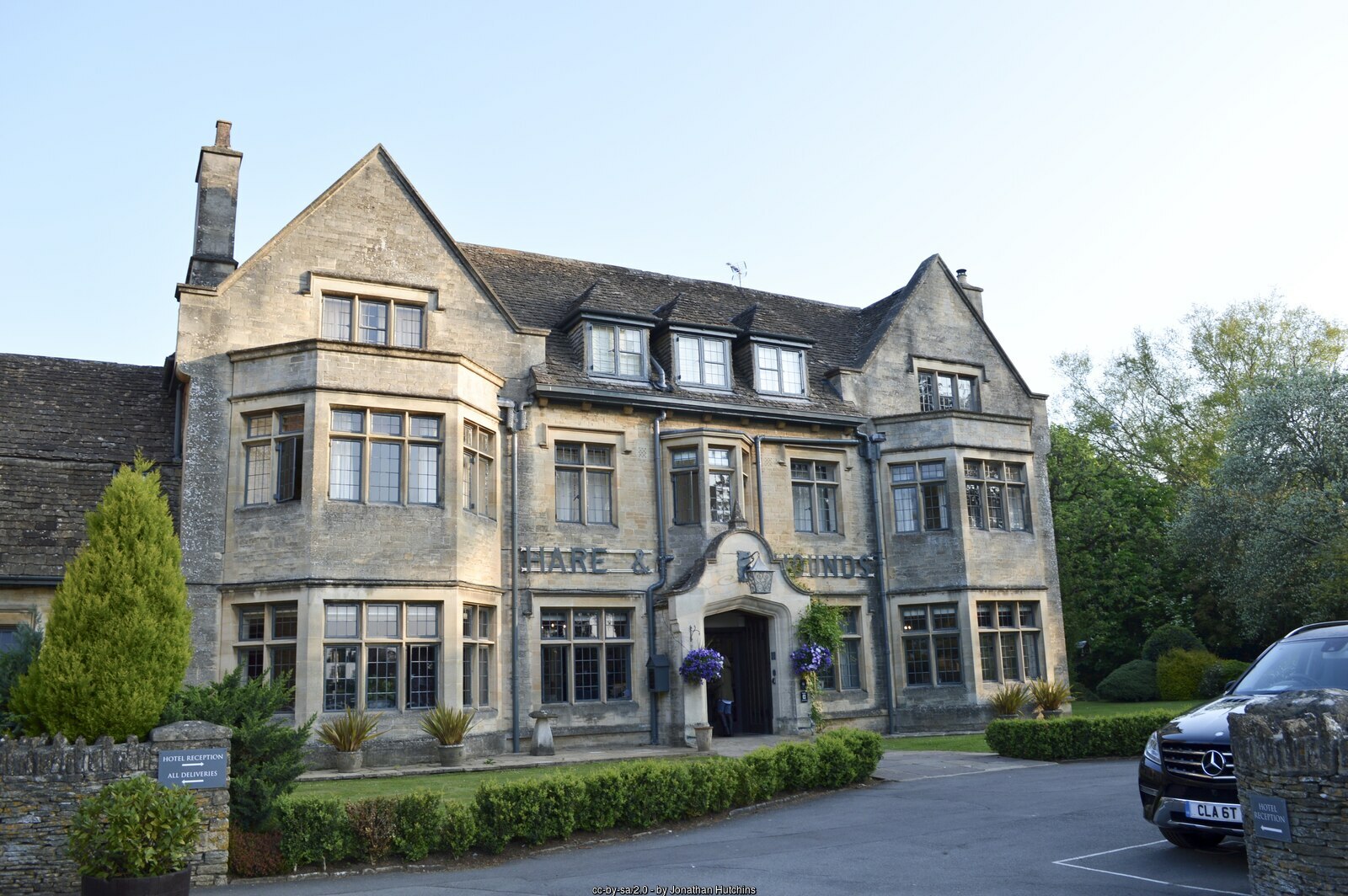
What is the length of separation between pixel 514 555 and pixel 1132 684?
20400 mm

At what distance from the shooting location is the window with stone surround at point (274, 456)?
18750mm

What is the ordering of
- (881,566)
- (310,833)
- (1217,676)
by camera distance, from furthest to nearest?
1. (1217,676)
2. (881,566)
3. (310,833)

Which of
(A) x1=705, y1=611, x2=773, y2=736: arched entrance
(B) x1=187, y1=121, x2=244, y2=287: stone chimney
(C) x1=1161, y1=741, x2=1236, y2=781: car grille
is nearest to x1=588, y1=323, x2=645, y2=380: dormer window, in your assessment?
(A) x1=705, y1=611, x2=773, y2=736: arched entrance

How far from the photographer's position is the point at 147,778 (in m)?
10.2

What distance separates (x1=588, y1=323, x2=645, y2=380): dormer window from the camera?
23.2 m

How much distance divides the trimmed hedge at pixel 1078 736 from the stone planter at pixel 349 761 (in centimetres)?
1141

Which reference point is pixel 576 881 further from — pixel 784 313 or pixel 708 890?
pixel 784 313

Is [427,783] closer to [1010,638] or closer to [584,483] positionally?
[584,483]

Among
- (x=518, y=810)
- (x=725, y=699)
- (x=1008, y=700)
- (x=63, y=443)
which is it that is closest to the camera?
(x=518, y=810)

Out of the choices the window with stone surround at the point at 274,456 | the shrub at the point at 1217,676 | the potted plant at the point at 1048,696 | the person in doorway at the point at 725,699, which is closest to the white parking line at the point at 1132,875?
the person in doorway at the point at 725,699

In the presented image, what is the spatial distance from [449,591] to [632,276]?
38.2 feet

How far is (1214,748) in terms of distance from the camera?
9094 millimetres

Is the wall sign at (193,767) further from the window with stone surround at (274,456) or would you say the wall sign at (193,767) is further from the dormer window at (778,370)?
the dormer window at (778,370)

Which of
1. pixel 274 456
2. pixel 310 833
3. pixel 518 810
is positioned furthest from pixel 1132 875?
pixel 274 456
